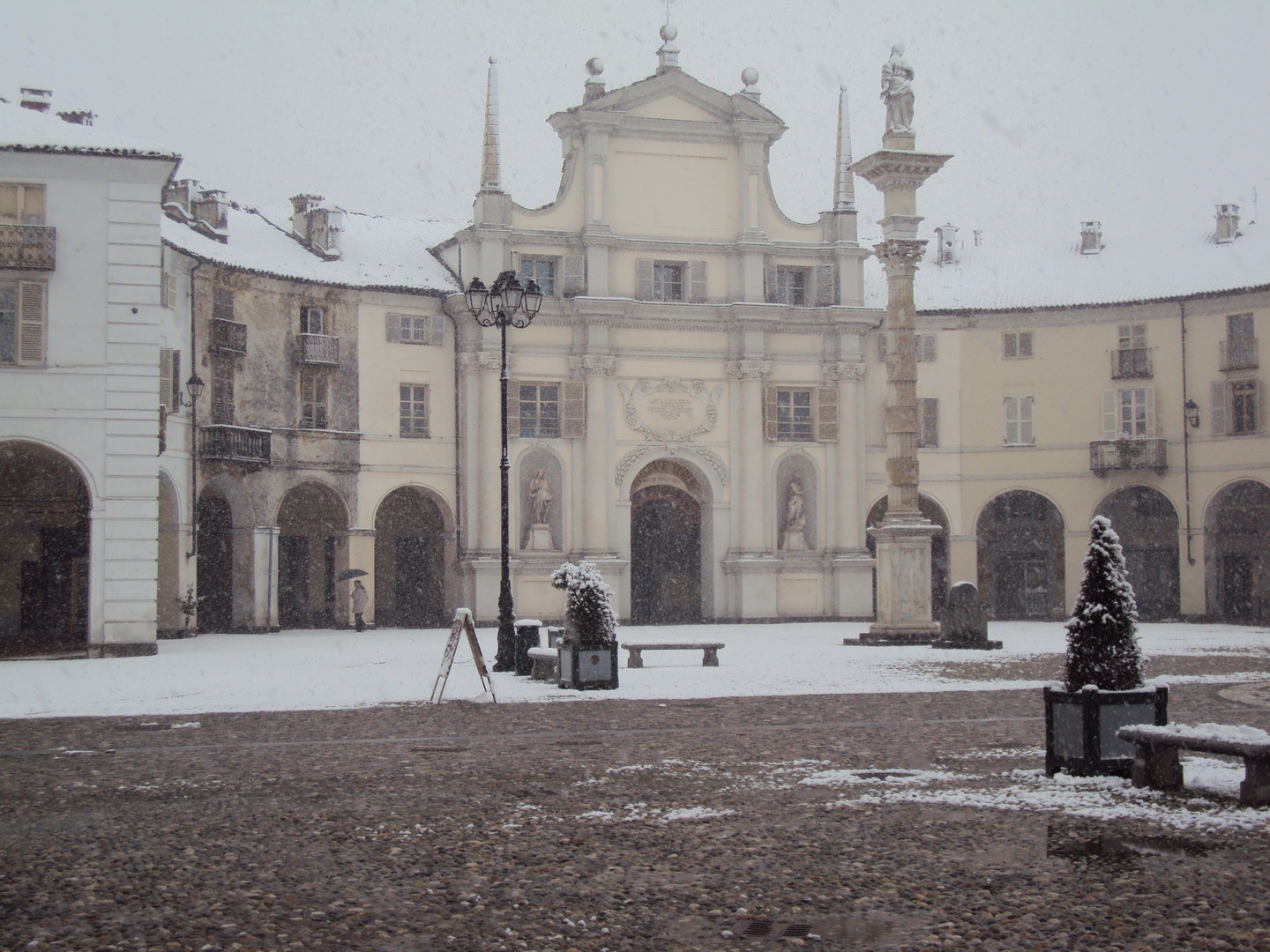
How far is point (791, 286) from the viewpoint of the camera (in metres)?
42.9

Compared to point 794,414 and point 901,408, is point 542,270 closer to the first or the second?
point 794,414

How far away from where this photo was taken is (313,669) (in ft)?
79.0

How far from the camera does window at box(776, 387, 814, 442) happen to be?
139 feet

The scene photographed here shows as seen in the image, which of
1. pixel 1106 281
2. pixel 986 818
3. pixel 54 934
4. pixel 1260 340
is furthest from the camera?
pixel 1106 281

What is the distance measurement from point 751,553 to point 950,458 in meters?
7.16

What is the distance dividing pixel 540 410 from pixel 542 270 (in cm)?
403

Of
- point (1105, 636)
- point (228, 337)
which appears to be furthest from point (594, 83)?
point (1105, 636)

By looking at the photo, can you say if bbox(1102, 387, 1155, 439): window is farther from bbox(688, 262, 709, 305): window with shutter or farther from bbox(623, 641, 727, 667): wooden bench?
bbox(623, 641, 727, 667): wooden bench

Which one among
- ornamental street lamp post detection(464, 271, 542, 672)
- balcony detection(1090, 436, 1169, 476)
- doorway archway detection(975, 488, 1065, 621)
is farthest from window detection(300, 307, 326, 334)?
balcony detection(1090, 436, 1169, 476)

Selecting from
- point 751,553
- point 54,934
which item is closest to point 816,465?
point 751,553

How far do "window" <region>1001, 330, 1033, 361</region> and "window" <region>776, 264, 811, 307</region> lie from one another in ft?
20.4

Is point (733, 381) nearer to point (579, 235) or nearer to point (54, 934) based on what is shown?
point (579, 235)

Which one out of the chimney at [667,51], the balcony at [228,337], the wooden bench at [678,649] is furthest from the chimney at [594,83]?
the wooden bench at [678,649]

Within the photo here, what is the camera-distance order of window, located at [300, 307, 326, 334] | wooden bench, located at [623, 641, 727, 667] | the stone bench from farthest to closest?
window, located at [300, 307, 326, 334] < wooden bench, located at [623, 641, 727, 667] < the stone bench
